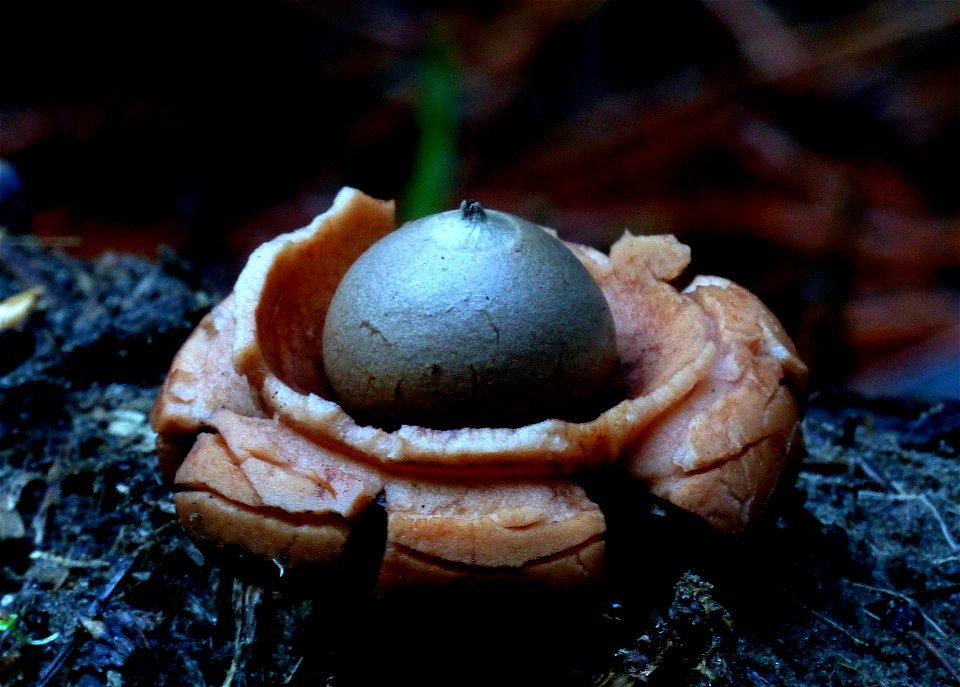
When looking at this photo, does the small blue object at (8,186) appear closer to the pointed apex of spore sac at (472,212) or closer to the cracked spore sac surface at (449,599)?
the cracked spore sac surface at (449,599)

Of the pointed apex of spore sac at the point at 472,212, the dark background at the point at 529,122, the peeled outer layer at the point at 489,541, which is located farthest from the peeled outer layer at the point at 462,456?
the dark background at the point at 529,122

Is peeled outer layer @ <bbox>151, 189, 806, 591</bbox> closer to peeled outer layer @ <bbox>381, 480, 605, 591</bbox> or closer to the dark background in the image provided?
peeled outer layer @ <bbox>381, 480, 605, 591</bbox>

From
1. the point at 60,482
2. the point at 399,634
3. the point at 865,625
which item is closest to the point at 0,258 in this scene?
the point at 60,482

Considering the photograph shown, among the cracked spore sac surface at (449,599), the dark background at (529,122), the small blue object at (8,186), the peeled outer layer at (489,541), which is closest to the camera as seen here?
the peeled outer layer at (489,541)

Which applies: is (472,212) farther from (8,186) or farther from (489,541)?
(8,186)

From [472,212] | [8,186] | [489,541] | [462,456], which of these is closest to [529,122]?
[8,186]

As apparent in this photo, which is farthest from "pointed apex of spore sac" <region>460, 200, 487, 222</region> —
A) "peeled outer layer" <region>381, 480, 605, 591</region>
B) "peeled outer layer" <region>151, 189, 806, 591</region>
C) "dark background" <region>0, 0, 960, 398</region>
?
"dark background" <region>0, 0, 960, 398</region>
